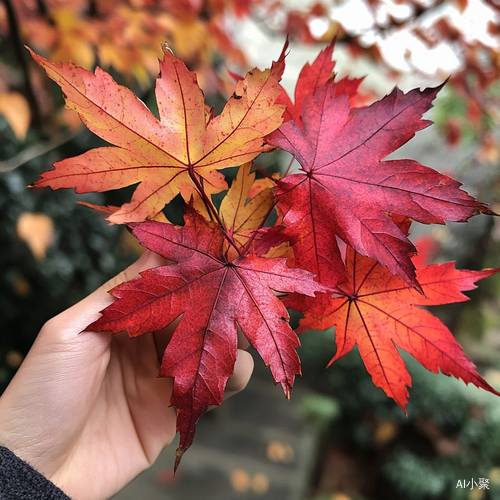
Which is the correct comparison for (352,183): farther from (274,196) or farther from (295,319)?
(295,319)

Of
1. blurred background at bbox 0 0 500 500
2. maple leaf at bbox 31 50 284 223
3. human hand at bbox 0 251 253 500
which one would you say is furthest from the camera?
blurred background at bbox 0 0 500 500

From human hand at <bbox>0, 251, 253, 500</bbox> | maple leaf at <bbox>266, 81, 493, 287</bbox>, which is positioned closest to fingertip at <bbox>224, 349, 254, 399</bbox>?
human hand at <bbox>0, 251, 253, 500</bbox>

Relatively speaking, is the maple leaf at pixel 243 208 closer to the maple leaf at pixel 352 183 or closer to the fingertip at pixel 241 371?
the maple leaf at pixel 352 183

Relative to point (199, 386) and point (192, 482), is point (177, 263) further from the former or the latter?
point (192, 482)

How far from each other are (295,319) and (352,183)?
7.03 ft

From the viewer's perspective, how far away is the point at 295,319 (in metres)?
2.45

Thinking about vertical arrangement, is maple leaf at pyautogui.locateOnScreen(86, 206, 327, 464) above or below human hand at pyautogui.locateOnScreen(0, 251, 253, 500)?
above

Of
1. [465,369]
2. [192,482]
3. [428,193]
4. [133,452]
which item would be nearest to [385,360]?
[465,369]

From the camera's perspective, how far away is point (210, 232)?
0.40m

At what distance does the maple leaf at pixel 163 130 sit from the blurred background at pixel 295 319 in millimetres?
811

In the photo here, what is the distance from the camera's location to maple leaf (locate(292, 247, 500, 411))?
44 centimetres

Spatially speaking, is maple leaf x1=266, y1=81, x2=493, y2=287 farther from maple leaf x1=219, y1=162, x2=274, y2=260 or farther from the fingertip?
the fingertip

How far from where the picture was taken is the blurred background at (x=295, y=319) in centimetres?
131

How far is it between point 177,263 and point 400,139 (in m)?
0.26
